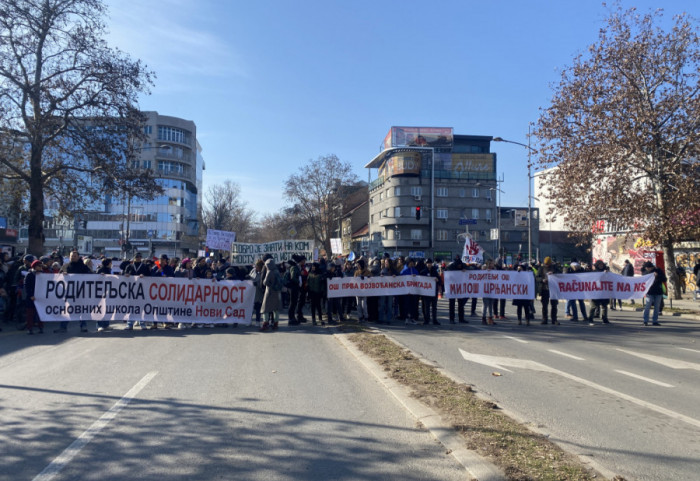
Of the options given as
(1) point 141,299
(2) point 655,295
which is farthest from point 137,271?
(2) point 655,295

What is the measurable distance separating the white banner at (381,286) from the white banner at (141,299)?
252cm

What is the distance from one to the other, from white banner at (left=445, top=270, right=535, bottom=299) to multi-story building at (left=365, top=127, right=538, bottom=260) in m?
66.3

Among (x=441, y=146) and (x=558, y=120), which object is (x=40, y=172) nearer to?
(x=558, y=120)

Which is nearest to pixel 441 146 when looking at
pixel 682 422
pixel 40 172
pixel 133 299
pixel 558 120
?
pixel 558 120

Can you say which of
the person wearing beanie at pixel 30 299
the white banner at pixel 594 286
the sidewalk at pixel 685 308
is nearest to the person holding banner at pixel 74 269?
the person wearing beanie at pixel 30 299

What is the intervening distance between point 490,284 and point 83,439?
1308 cm

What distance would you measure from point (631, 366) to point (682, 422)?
378cm

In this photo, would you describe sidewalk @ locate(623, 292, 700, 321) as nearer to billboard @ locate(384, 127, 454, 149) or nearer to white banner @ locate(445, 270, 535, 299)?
white banner @ locate(445, 270, 535, 299)

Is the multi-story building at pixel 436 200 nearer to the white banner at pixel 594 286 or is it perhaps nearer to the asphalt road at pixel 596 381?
the white banner at pixel 594 286

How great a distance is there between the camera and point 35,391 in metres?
7.00

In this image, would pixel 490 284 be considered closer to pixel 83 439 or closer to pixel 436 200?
pixel 83 439

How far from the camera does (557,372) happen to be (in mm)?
8852

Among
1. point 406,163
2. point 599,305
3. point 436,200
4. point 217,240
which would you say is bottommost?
point 599,305

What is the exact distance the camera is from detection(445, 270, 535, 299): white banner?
16.0m
